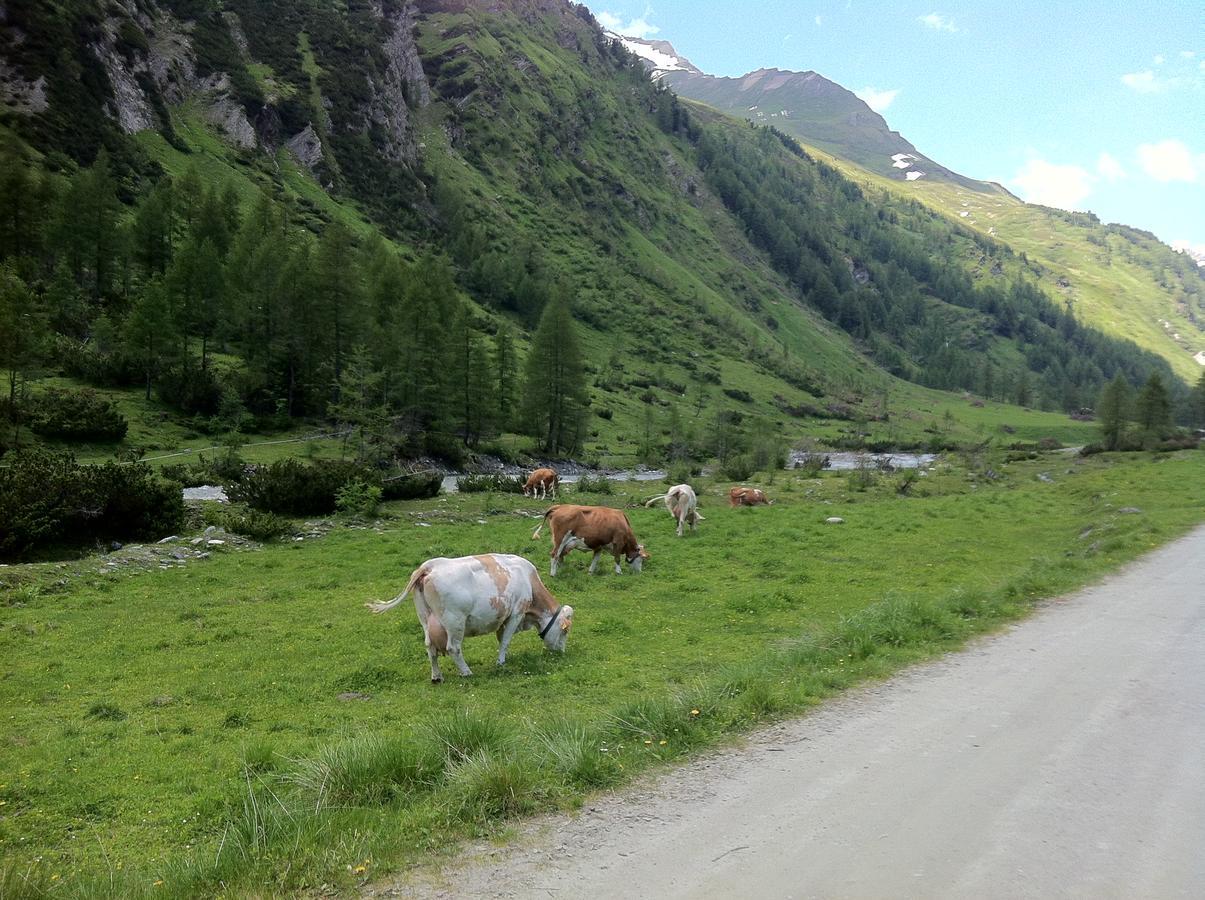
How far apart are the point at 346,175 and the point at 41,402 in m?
117

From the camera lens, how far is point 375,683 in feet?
38.1

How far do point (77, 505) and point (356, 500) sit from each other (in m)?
10.2

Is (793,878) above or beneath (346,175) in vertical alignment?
beneath

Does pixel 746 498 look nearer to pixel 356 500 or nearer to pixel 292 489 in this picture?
pixel 356 500

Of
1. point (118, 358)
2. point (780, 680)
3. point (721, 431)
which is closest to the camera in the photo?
point (780, 680)

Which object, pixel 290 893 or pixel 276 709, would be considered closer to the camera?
pixel 290 893

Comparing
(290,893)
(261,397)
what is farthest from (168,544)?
(261,397)

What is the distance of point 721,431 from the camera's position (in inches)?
3337

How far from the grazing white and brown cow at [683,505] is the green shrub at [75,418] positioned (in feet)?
112

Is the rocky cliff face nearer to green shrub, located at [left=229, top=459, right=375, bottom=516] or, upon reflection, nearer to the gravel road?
green shrub, located at [left=229, top=459, right=375, bottom=516]

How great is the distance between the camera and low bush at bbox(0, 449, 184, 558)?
1955 centimetres

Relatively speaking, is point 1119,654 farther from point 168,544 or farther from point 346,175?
point 346,175

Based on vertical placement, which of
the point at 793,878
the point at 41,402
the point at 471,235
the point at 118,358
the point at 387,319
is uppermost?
the point at 471,235

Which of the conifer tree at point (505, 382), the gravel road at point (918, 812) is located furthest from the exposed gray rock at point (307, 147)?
the gravel road at point (918, 812)
